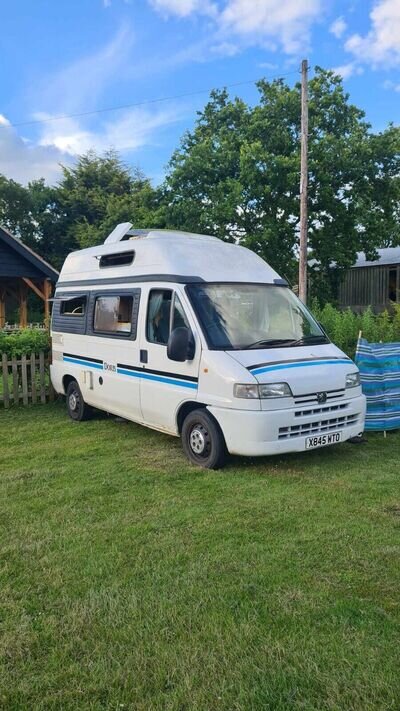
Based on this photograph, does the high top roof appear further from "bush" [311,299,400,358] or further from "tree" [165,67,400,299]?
"tree" [165,67,400,299]

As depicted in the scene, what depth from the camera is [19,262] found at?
19.5m

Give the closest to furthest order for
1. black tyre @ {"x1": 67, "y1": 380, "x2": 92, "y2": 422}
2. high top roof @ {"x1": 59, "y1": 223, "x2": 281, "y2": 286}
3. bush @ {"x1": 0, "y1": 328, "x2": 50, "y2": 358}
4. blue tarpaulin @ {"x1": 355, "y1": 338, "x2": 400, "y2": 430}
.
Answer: high top roof @ {"x1": 59, "y1": 223, "x2": 281, "y2": 286}, blue tarpaulin @ {"x1": 355, "y1": 338, "x2": 400, "y2": 430}, black tyre @ {"x1": 67, "y1": 380, "x2": 92, "y2": 422}, bush @ {"x1": 0, "y1": 328, "x2": 50, "y2": 358}

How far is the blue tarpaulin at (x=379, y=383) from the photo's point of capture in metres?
7.64

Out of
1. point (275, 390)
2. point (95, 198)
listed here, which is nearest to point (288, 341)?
point (275, 390)

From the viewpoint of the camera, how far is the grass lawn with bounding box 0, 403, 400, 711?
103 inches

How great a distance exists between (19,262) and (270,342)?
1545cm

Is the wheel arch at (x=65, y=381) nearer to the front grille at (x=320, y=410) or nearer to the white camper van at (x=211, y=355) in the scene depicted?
the white camper van at (x=211, y=355)

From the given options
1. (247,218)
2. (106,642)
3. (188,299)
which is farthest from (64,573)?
(247,218)

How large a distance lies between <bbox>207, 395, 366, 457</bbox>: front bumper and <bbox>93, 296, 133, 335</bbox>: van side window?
216 centimetres

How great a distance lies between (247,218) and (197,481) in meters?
22.0

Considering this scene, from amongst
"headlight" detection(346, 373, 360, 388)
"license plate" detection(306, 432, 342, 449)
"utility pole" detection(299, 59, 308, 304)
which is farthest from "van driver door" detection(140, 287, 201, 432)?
"utility pole" detection(299, 59, 308, 304)

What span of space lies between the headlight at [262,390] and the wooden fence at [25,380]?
5494 mm

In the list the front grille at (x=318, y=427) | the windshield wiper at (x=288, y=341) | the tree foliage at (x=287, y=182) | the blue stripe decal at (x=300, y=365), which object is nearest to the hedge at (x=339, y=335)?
the windshield wiper at (x=288, y=341)

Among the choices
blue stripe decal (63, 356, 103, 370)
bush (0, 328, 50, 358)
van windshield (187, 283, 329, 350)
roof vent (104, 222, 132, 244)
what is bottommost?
blue stripe decal (63, 356, 103, 370)
